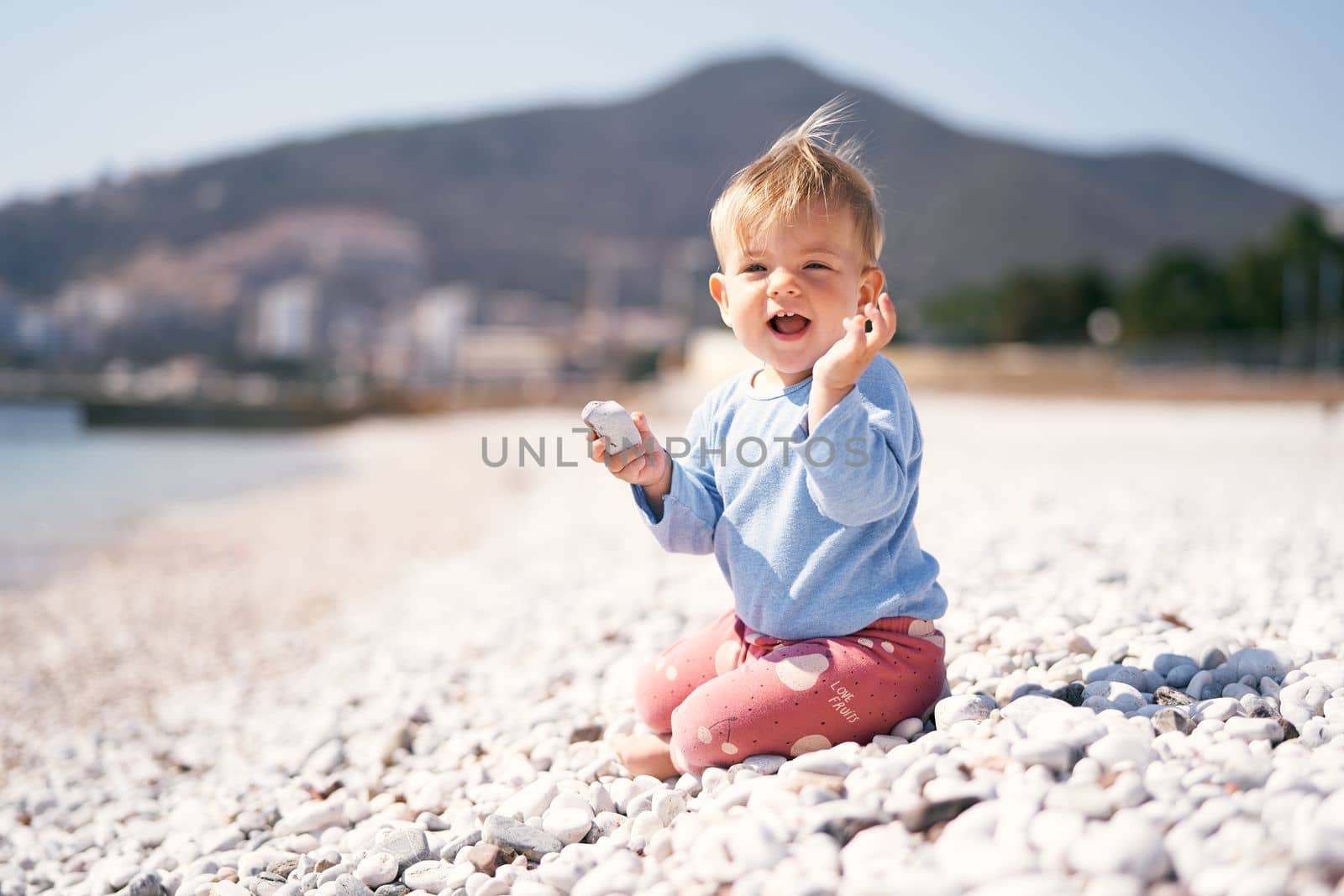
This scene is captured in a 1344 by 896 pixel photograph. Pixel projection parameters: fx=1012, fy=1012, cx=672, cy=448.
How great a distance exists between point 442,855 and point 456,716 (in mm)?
1071

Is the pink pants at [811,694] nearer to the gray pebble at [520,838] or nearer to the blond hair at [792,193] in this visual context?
the gray pebble at [520,838]

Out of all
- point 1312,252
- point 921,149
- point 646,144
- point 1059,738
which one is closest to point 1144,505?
point 1059,738

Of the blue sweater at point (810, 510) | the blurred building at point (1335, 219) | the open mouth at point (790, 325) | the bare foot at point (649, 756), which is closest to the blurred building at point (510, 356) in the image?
the blurred building at point (1335, 219)

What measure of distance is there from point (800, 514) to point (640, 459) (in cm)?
35

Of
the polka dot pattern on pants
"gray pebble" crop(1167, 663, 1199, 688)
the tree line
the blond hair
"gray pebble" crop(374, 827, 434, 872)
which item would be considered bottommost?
"gray pebble" crop(374, 827, 434, 872)

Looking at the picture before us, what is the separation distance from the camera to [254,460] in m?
28.0

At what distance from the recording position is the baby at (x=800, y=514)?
2004 millimetres

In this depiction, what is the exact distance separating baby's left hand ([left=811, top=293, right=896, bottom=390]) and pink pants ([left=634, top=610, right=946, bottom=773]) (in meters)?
0.55

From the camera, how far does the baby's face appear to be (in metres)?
2.00

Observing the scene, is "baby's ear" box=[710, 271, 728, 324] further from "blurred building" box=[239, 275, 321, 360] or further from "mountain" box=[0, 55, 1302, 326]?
"mountain" box=[0, 55, 1302, 326]

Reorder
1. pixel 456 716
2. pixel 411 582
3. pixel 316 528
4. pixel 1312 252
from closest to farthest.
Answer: pixel 456 716
pixel 411 582
pixel 316 528
pixel 1312 252

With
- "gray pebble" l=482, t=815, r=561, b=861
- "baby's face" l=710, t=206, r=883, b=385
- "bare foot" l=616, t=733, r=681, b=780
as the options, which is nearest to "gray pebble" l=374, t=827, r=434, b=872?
"gray pebble" l=482, t=815, r=561, b=861

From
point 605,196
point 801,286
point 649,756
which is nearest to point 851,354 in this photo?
point 801,286

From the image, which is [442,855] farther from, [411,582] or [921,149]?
[921,149]
